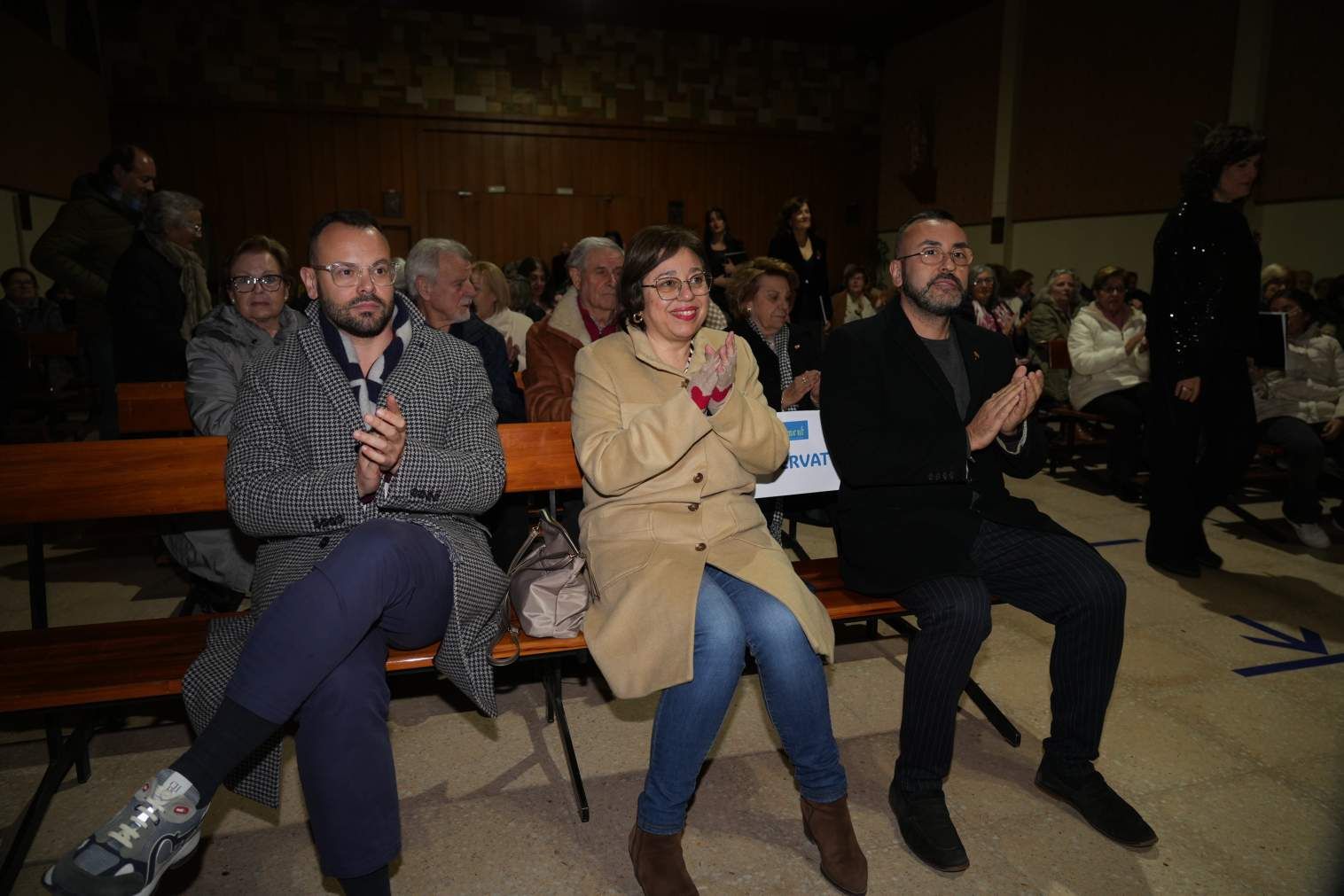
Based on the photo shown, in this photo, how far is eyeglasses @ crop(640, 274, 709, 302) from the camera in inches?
88.4

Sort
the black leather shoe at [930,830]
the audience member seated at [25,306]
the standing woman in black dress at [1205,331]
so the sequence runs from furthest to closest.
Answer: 1. the audience member seated at [25,306]
2. the standing woman in black dress at [1205,331]
3. the black leather shoe at [930,830]

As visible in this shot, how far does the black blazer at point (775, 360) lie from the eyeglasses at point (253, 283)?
77.0 inches

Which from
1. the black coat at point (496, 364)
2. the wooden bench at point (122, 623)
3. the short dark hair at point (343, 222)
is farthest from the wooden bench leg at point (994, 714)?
the short dark hair at point (343, 222)

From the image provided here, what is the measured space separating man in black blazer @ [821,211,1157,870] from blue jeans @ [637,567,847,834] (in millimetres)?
310

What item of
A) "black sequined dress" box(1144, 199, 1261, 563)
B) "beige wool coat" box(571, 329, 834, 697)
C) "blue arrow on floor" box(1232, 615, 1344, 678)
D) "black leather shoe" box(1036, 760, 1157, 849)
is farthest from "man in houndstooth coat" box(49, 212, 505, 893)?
"black sequined dress" box(1144, 199, 1261, 563)

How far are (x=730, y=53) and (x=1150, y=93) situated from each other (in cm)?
633

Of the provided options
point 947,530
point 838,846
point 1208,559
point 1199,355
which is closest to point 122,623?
point 838,846

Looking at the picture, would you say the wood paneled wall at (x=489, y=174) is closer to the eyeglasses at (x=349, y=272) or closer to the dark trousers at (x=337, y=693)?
the eyeglasses at (x=349, y=272)

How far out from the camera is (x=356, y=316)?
219cm

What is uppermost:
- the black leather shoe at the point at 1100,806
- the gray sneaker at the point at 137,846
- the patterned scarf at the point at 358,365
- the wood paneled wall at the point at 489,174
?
the wood paneled wall at the point at 489,174

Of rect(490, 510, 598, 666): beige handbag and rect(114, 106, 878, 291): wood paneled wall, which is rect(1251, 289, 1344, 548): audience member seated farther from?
rect(114, 106, 878, 291): wood paneled wall

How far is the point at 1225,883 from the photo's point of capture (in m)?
1.95

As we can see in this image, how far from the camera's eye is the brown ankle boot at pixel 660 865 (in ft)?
6.14

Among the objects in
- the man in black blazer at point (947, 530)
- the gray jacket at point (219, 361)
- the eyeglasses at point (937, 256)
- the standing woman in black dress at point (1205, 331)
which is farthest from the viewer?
the standing woman in black dress at point (1205, 331)
